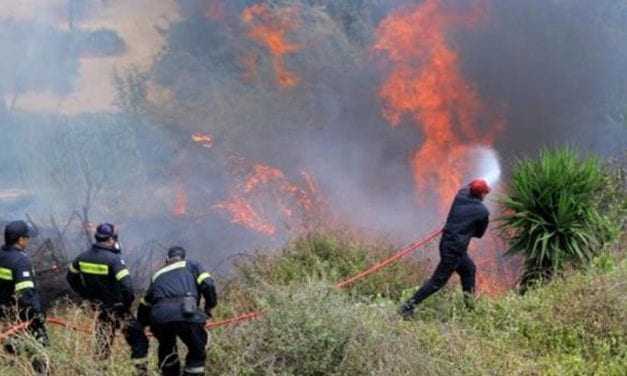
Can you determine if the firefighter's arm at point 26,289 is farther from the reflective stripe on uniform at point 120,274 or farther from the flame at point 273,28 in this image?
the flame at point 273,28

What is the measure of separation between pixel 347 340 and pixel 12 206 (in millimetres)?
10883

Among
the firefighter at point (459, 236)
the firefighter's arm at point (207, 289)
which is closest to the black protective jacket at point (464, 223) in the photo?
the firefighter at point (459, 236)

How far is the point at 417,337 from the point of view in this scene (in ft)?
24.5

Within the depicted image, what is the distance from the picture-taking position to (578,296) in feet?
Answer: 27.4

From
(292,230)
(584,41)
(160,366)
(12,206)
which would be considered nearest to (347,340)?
(160,366)

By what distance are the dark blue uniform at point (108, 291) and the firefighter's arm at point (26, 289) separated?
1.43ft

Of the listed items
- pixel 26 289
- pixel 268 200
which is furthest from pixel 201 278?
pixel 268 200

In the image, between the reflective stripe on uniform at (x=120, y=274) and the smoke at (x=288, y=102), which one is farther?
the smoke at (x=288, y=102)

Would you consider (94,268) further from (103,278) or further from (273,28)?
(273,28)

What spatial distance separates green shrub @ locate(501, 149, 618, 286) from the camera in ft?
33.5

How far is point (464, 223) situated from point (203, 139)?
390 inches

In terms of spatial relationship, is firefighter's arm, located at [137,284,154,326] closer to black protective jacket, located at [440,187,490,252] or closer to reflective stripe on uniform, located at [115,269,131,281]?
reflective stripe on uniform, located at [115,269,131,281]

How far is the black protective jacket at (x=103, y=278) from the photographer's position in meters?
7.48

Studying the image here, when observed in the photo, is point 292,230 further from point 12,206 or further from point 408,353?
point 408,353
